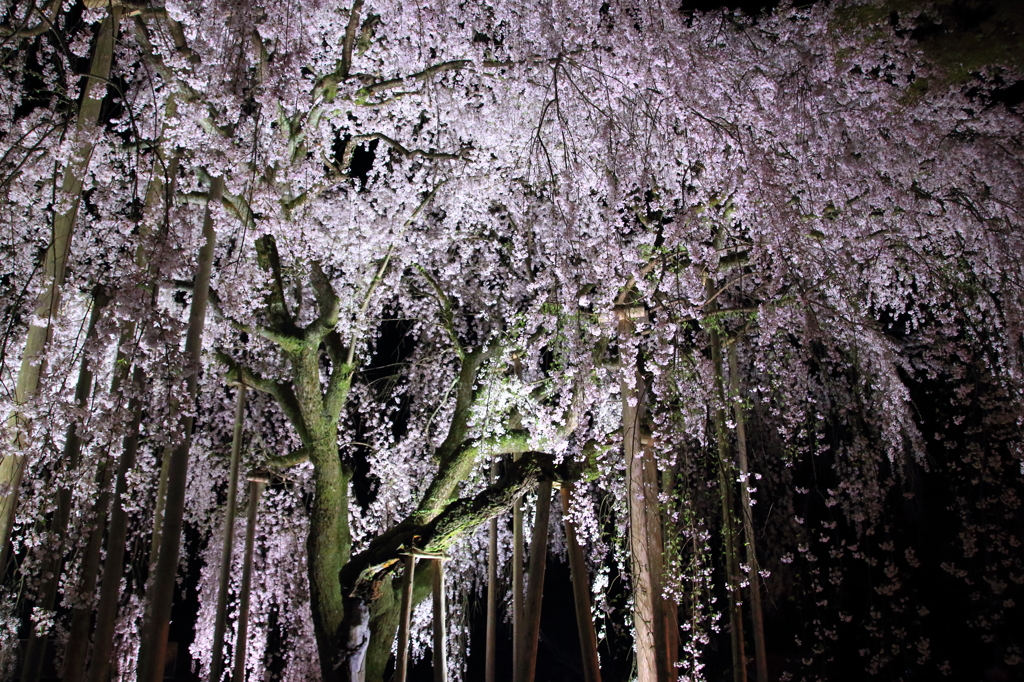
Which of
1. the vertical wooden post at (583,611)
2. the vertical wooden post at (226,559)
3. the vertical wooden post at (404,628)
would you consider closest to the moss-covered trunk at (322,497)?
the vertical wooden post at (226,559)

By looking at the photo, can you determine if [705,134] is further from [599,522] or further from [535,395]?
[599,522]

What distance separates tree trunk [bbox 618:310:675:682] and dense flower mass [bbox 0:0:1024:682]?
3 centimetres

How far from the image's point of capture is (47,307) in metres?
4.50

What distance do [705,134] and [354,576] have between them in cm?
551

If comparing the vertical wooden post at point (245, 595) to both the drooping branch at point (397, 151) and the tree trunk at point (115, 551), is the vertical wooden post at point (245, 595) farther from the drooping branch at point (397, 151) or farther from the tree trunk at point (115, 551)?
the drooping branch at point (397, 151)

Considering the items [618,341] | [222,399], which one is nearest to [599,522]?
[618,341]

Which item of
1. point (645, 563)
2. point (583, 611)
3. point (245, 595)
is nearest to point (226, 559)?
point (245, 595)

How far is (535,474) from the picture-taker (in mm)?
7258

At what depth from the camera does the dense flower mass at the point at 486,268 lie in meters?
4.73

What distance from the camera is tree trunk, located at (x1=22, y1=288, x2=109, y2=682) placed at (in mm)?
4566

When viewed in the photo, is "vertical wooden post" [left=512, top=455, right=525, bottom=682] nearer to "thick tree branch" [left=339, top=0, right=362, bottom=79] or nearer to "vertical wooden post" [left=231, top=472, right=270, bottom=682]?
"vertical wooden post" [left=231, top=472, right=270, bottom=682]

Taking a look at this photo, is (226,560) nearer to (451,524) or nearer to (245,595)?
(245,595)

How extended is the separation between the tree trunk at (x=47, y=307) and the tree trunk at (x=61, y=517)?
27cm

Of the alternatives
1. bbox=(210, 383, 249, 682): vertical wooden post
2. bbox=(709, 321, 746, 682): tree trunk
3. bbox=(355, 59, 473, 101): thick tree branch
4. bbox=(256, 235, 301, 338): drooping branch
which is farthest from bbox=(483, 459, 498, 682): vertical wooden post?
bbox=(355, 59, 473, 101): thick tree branch
